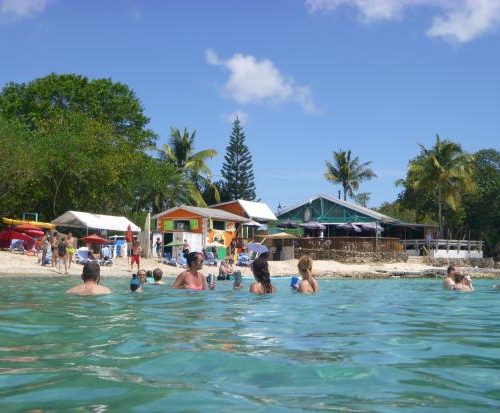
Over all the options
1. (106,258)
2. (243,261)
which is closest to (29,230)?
(106,258)

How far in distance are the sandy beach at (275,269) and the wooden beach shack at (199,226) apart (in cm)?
353

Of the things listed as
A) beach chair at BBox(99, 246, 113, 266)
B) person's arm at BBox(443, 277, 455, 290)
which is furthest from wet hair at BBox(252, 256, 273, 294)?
beach chair at BBox(99, 246, 113, 266)

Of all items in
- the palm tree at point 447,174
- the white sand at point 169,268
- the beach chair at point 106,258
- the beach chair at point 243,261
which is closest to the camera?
the white sand at point 169,268

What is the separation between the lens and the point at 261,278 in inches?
469

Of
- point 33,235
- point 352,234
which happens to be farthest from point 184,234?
point 352,234

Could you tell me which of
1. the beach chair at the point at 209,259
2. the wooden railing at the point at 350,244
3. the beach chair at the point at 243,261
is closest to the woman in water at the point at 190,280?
the beach chair at the point at 209,259

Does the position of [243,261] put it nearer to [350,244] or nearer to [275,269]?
[275,269]

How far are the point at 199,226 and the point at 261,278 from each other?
25.1m

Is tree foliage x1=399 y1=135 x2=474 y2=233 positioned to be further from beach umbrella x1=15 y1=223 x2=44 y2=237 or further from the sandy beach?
beach umbrella x1=15 y1=223 x2=44 y2=237

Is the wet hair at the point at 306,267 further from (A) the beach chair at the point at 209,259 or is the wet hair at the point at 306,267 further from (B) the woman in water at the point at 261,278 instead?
(A) the beach chair at the point at 209,259

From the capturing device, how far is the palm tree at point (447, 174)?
1869 inches

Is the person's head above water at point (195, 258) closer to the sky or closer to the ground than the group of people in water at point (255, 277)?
closer to the sky

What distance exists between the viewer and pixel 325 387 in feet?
12.5

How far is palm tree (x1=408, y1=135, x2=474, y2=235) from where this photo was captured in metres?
47.5
